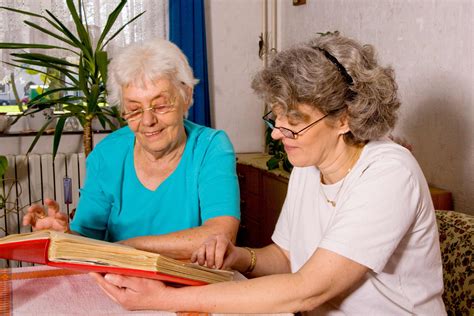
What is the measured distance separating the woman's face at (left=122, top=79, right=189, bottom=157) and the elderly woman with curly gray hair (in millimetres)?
488

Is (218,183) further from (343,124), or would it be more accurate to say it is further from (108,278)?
(108,278)

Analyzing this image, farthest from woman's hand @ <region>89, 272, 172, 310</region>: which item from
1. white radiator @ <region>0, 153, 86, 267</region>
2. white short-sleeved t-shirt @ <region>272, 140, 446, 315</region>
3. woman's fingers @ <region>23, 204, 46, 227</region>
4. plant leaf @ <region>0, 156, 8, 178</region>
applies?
white radiator @ <region>0, 153, 86, 267</region>

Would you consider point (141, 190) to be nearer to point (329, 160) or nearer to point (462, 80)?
point (329, 160)

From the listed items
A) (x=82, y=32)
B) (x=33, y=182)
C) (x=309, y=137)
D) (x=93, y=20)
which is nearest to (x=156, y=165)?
(x=309, y=137)

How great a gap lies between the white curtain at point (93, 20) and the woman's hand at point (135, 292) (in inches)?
109

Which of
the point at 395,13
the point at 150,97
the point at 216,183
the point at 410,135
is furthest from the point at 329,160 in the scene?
the point at 395,13

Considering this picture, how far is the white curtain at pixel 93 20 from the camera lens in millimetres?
3889

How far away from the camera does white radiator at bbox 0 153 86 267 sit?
3834 millimetres

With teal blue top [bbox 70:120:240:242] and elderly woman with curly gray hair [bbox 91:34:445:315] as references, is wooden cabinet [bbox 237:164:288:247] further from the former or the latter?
elderly woman with curly gray hair [bbox 91:34:445:315]

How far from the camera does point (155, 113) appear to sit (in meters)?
1.84

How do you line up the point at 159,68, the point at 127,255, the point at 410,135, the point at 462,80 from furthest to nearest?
the point at 410,135
the point at 462,80
the point at 159,68
the point at 127,255

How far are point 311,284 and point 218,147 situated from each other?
83cm

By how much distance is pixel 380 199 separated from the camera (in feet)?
4.07

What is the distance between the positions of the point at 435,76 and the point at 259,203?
149cm
